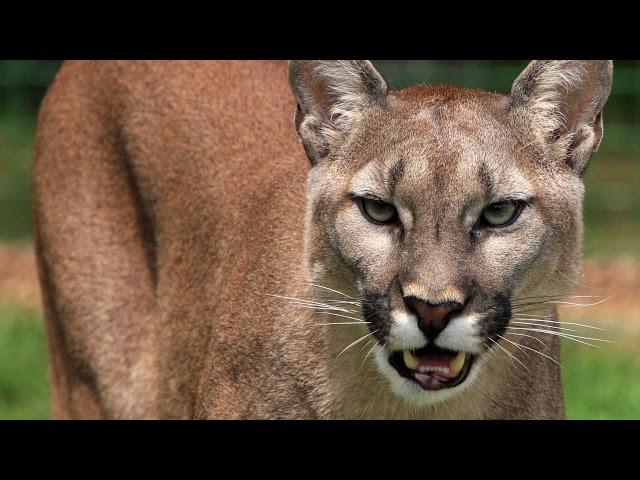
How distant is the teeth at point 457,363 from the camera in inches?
174

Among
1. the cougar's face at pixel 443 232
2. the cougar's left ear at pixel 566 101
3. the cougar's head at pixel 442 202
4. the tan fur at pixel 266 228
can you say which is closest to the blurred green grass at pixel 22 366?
the tan fur at pixel 266 228

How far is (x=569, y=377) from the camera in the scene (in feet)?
26.8

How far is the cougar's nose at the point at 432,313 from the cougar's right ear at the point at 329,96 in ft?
3.31

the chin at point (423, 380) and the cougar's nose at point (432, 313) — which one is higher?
the cougar's nose at point (432, 313)

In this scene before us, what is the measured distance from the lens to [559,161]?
4.79 m

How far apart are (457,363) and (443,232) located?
461 mm

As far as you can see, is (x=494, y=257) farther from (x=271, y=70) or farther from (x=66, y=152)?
(x=66, y=152)

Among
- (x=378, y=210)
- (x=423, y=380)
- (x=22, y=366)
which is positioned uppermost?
(x=378, y=210)

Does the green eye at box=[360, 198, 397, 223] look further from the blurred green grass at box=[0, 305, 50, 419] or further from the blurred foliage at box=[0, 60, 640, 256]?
the blurred foliage at box=[0, 60, 640, 256]

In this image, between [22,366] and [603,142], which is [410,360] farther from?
[603,142]

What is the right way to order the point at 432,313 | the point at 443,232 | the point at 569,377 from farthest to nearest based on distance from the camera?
the point at 569,377
the point at 443,232
the point at 432,313

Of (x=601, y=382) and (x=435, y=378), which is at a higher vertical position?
(x=435, y=378)

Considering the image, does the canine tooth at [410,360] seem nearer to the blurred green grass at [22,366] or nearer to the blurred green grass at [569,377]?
the blurred green grass at [569,377]

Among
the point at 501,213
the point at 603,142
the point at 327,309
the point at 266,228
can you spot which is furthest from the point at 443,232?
the point at 603,142
